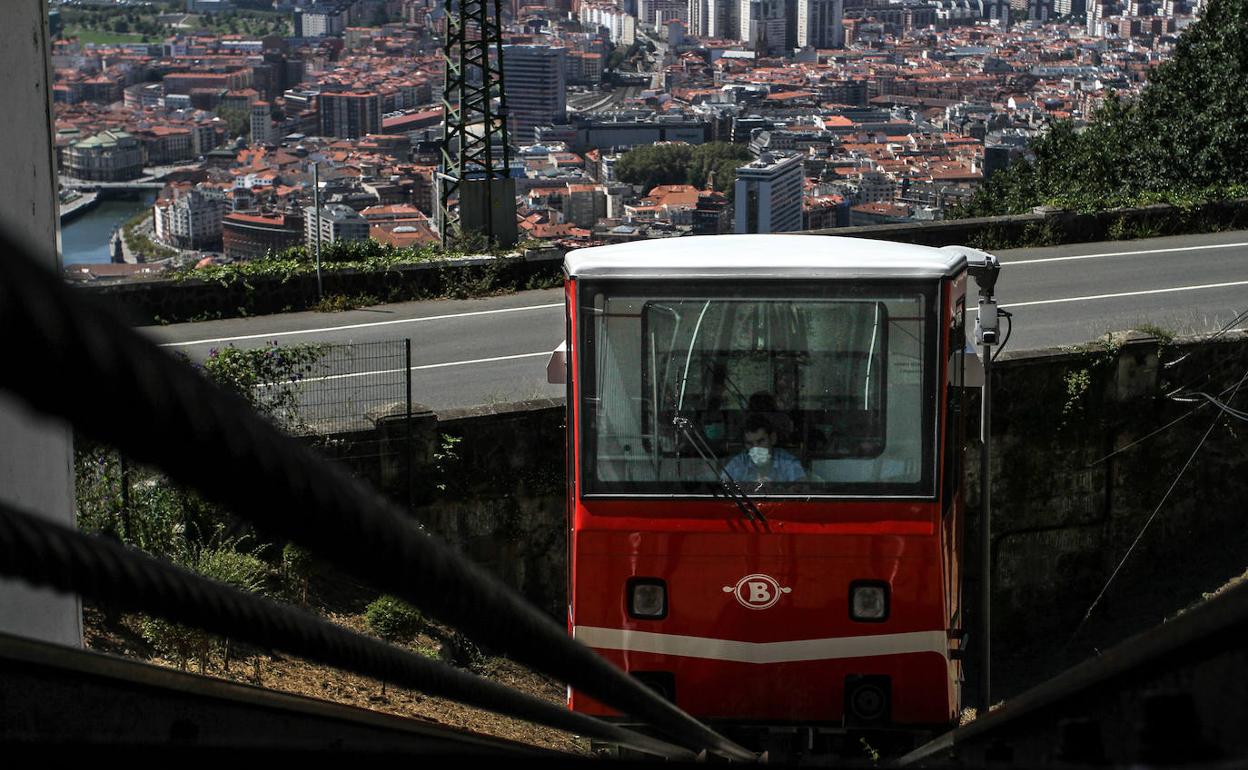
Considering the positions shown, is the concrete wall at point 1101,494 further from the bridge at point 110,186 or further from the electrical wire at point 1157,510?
the bridge at point 110,186

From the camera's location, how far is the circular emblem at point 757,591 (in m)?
6.91

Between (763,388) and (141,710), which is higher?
(141,710)

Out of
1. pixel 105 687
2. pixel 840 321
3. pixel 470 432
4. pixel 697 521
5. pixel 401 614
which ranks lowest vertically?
pixel 401 614

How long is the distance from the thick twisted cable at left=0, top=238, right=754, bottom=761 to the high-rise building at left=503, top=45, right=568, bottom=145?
14486cm

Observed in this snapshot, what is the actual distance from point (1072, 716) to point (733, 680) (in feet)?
17.7

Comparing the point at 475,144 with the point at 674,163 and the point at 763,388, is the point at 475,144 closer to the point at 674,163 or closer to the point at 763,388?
the point at 763,388

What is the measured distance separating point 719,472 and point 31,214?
3.68 m

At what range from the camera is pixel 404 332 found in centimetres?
1716

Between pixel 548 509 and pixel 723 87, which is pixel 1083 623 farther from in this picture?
pixel 723 87

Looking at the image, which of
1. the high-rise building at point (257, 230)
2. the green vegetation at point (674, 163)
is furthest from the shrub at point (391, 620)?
the green vegetation at point (674, 163)

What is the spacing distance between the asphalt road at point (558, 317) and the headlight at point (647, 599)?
679 centimetres

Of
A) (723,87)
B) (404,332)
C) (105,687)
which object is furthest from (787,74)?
(105,687)

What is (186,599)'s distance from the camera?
1.37 meters

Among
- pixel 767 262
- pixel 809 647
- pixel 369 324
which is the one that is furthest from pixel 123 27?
pixel 809 647
